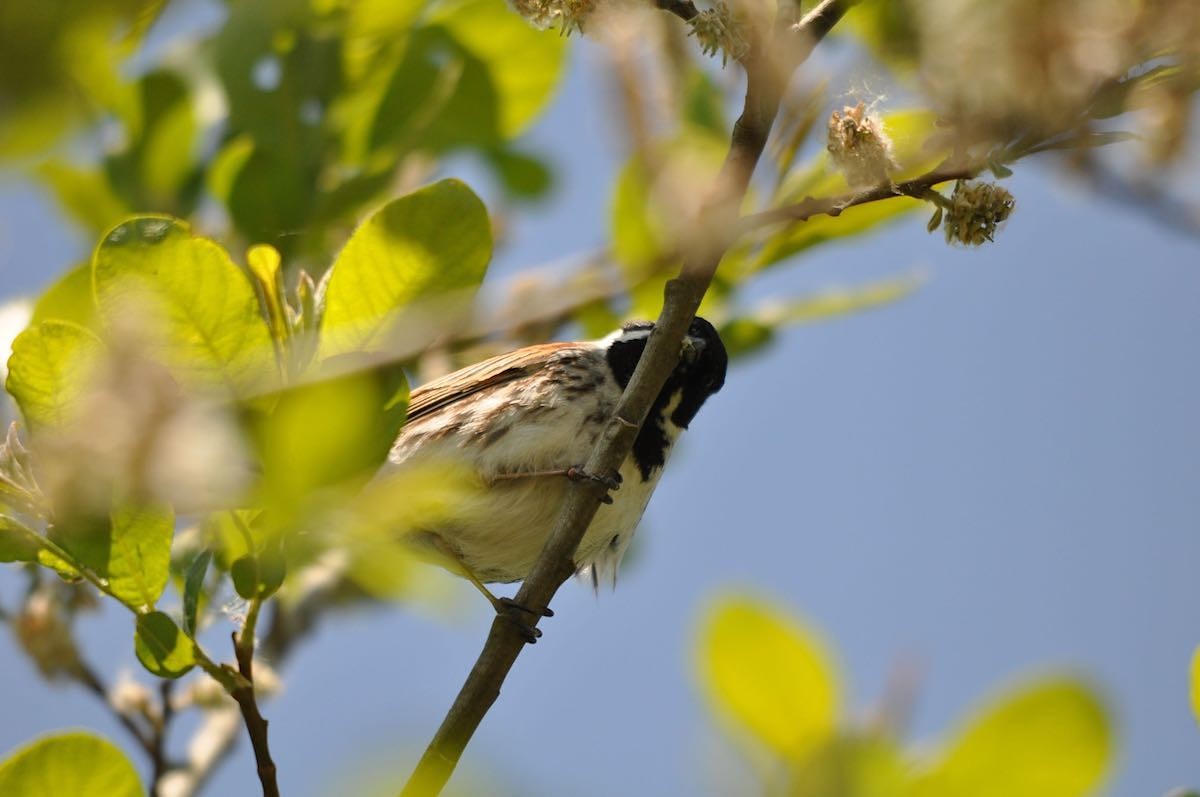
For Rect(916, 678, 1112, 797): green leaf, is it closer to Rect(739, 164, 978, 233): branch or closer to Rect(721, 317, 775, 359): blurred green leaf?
Rect(739, 164, 978, 233): branch

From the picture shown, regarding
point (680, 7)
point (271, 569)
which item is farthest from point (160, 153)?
point (680, 7)

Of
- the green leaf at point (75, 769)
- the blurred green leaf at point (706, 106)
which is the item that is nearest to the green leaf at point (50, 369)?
the green leaf at point (75, 769)

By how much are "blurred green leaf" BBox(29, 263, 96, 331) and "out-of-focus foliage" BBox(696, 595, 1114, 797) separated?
1.64m

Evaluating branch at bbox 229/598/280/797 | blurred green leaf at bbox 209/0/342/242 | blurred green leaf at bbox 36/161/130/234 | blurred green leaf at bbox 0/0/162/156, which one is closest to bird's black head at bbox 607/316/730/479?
blurred green leaf at bbox 209/0/342/242

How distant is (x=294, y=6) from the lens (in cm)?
226

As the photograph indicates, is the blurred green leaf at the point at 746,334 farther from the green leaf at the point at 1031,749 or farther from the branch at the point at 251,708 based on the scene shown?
the green leaf at the point at 1031,749

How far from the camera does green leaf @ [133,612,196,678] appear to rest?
80.0 inches

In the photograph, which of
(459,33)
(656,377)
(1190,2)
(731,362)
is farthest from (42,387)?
(731,362)

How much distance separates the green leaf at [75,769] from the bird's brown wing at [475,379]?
250cm

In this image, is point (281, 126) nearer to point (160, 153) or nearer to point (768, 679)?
point (160, 153)

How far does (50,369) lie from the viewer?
1646 millimetres

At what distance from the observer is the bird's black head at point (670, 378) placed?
155 inches

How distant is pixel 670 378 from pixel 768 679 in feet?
9.89

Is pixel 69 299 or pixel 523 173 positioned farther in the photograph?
pixel 523 173
